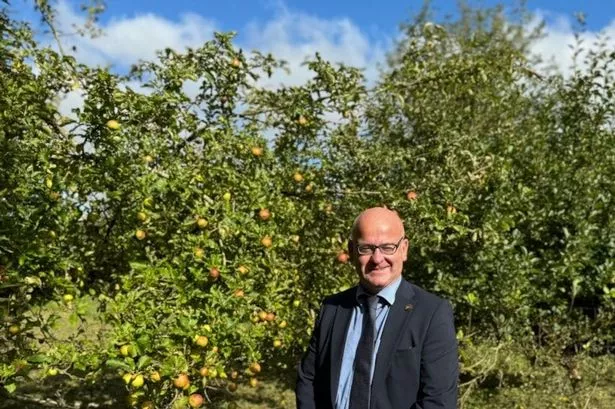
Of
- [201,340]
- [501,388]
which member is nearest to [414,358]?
[201,340]

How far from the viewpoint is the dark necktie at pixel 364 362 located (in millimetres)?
1983

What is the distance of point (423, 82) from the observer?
17.4ft

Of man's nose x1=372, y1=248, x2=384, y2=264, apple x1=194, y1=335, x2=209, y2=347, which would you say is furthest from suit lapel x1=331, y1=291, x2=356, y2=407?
apple x1=194, y1=335, x2=209, y2=347

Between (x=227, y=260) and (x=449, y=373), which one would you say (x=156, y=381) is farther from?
(x=449, y=373)

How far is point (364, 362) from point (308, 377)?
33 cm

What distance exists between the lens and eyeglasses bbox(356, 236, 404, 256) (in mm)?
2059

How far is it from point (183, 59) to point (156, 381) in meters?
2.12

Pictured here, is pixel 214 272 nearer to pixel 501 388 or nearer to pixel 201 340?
pixel 201 340

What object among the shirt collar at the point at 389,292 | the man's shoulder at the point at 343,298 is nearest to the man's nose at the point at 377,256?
the shirt collar at the point at 389,292

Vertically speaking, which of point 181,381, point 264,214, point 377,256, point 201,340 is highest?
point 264,214

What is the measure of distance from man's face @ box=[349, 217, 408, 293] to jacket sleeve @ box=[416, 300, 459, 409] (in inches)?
7.8

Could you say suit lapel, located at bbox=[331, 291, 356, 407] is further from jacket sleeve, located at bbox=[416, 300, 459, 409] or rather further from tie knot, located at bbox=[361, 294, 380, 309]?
jacket sleeve, located at bbox=[416, 300, 459, 409]

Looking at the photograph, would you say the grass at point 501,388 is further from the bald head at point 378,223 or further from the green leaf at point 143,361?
the bald head at point 378,223

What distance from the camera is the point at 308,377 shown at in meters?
2.26
